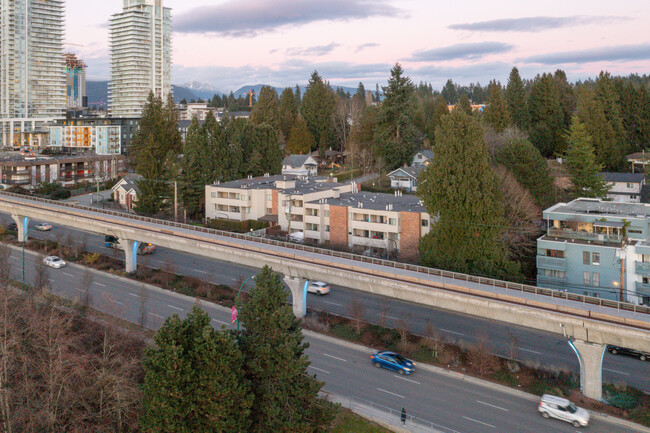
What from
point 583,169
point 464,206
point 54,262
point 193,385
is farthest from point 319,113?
point 193,385

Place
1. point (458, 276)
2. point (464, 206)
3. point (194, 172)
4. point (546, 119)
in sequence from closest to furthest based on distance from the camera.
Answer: point (458, 276)
point (464, 206)
point (194, 172)
point (546, 119)

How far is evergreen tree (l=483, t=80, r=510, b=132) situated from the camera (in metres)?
84.0

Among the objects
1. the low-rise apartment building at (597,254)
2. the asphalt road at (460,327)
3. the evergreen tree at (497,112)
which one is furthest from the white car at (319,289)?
the evergreen tree at (497,112)

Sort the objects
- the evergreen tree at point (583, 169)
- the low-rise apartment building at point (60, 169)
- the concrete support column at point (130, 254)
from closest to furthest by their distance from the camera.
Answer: the concrete support column at point (130, 254) → the evergreen tree at point (583, 169) → the low-rise apartment building at point (60, 169)

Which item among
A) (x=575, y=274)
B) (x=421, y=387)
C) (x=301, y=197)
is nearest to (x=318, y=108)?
(x=301, y=197)

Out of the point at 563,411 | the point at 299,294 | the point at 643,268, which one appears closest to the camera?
the point at 563,411

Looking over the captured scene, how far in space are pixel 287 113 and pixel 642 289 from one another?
294ft

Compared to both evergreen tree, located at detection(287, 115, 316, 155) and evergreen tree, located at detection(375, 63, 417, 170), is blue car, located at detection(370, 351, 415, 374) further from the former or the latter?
evergreen tree, located at detection(287, 115, 316, 155)

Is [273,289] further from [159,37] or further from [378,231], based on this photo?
[159,37]

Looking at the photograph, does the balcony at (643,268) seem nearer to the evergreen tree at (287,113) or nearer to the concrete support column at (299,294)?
the concrete support column at (299,294)

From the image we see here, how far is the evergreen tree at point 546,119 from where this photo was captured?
3339 inches

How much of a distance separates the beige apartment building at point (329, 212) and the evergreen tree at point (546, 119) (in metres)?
34.5

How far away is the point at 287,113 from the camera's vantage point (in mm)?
117875

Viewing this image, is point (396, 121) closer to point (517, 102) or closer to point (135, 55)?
point (517, 102)
